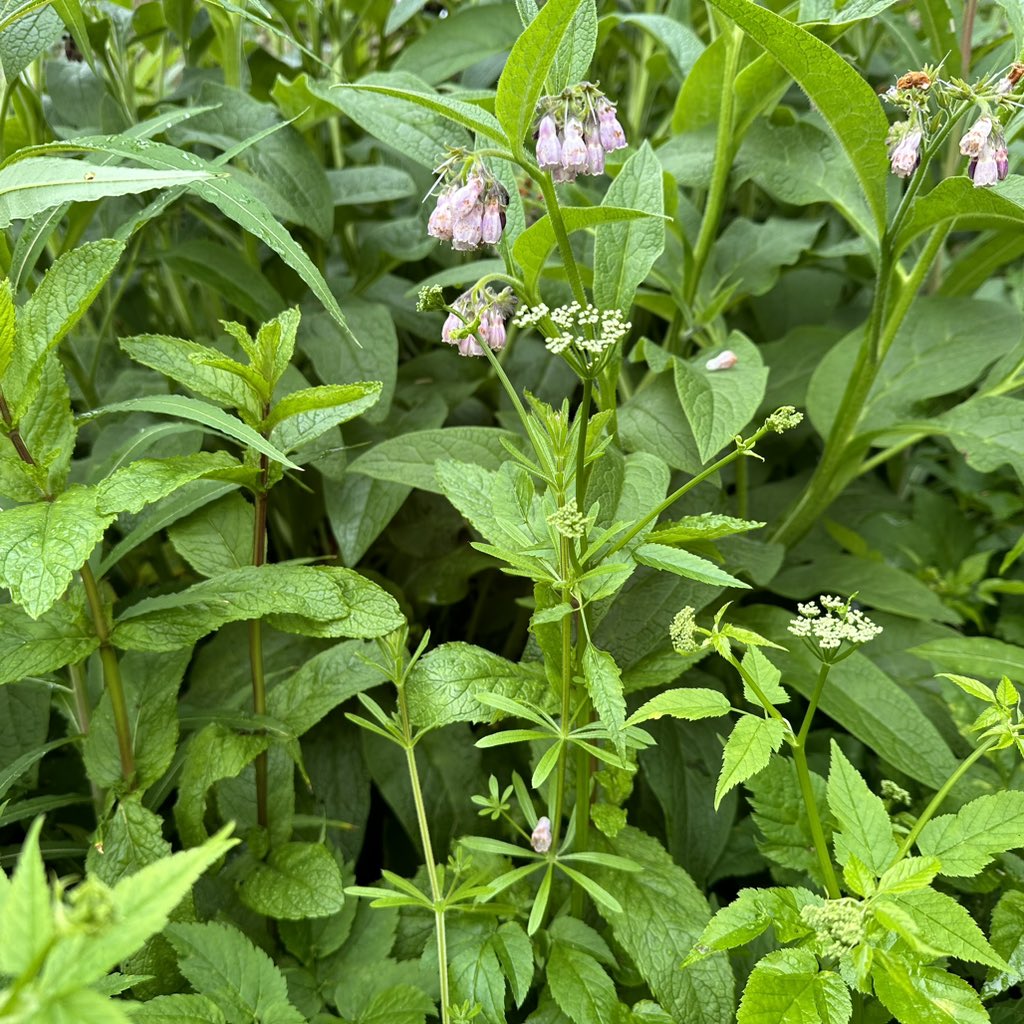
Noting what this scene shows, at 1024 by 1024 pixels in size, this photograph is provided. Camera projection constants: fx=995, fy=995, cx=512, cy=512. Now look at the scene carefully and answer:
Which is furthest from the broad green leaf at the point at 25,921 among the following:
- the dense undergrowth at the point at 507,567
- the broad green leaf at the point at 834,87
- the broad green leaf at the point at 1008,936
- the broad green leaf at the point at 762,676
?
the broad green leaf at the point at 834,87

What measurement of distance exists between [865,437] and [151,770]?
840mm

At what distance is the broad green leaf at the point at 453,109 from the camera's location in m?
0.71

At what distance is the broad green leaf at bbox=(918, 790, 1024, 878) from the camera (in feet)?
2.27

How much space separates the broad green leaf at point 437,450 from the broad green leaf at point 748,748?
44cm

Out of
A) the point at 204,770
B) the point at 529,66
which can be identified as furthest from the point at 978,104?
the point at 204,770

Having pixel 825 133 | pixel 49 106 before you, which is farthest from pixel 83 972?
pixel 49 106

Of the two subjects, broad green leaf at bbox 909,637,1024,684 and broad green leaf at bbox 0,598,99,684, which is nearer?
broad green leaf at bbox 0,598,99,684

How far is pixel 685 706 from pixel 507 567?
377 millimetres

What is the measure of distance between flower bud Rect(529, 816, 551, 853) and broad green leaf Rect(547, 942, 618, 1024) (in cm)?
8

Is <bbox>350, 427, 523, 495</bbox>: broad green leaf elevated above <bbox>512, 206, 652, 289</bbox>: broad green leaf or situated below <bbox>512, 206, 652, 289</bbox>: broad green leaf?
below

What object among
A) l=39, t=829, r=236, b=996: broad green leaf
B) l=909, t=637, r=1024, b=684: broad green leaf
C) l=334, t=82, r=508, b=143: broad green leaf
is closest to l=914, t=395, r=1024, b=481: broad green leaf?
l=909, t=637, r=1024, b=684: broad green leaf

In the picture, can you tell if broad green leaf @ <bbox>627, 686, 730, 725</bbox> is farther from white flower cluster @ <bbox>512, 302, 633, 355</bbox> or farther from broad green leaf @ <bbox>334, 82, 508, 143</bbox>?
broad green leaf @ <bbox>334, 82, 508, 143</bbox>

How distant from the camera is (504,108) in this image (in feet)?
2.45

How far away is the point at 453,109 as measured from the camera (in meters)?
0.76
